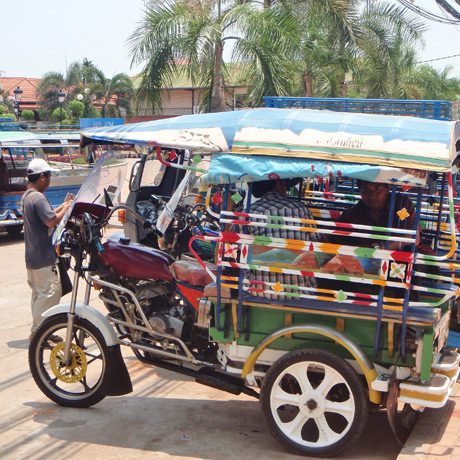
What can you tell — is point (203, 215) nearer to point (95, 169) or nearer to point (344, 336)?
point (95, 169)

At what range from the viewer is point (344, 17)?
17203 millimetres

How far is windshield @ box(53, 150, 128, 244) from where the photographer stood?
6.06 m

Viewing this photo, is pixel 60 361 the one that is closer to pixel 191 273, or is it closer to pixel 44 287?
pixel 191 273

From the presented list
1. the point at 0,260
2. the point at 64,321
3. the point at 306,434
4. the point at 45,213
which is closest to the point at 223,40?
the point at 0,260

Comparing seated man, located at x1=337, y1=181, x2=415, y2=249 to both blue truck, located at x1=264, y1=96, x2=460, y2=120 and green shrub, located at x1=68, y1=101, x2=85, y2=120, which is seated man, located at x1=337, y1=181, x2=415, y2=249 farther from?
green shrub, located at x1=68, y1=101, x2=85, y2=120

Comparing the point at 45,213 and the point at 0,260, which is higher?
the point at 45,213

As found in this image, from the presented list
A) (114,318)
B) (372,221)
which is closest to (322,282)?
(372,221)

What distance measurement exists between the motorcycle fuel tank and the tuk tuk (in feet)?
1.79

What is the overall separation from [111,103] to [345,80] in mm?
32903

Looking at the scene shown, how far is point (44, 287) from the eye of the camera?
24.4 feet

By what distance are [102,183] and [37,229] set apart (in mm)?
1422

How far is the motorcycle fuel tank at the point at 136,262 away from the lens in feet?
19.1

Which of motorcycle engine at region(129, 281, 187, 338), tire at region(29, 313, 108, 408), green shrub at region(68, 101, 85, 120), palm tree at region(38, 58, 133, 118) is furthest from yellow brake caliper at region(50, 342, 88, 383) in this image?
palm tree at region(38, 58, 133, 118)

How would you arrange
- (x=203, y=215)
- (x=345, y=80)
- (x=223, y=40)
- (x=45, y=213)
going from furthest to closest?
(x=345, y=80) → (x=223, y=40) → (x=203, y=215) → (x=45, y=213)
